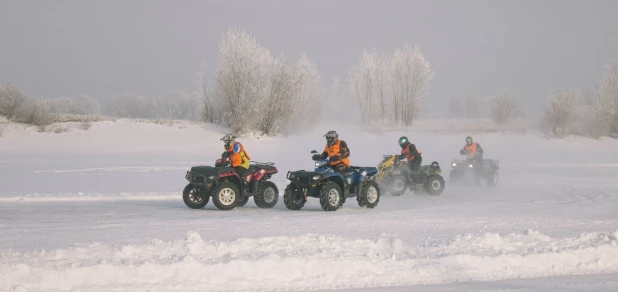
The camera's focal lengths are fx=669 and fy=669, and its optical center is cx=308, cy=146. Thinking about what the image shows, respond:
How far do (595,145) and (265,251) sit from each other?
59479 millimetres

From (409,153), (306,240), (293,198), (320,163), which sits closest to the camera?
(306,240)

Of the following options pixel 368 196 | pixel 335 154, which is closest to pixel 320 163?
pixel 335 154

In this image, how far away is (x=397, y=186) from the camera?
2130cm

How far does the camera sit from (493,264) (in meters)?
9.01

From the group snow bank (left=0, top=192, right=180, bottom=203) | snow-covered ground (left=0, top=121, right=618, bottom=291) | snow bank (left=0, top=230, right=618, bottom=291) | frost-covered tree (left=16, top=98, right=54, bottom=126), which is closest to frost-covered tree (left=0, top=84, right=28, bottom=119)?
frost-covered tree (left=16, top=98, right=54, bottom=126)

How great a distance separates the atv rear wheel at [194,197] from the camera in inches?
655

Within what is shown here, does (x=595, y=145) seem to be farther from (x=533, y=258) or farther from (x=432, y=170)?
(x=533, y=258)

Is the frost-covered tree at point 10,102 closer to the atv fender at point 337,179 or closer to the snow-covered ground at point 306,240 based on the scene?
the snow-covered ground at point 306,240

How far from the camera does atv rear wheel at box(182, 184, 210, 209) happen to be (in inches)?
655

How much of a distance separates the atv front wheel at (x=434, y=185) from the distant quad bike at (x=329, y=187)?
5108 mm

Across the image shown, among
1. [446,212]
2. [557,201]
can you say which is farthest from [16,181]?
[557,201]

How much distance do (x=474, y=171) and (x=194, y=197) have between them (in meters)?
13.2

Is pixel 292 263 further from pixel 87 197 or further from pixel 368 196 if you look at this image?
pixel 87 197

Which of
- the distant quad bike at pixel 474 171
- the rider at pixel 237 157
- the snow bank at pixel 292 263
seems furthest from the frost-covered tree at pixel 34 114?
the snow bank at pixel 292 263
